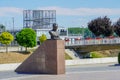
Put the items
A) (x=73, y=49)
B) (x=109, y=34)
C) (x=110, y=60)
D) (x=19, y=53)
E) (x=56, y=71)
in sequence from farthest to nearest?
(x=109, y=34), (x=73, y=49), (x=110, y=60), (x=19, y=53), (x=56, y=71)

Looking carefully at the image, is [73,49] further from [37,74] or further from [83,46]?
[37,74]

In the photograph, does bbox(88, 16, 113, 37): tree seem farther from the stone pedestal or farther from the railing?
the stone pedestal

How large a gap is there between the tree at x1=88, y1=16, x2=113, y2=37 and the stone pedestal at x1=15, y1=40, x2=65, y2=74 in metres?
63.3

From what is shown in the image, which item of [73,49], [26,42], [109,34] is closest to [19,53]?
[26,42]

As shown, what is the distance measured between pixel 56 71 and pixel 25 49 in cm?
3360

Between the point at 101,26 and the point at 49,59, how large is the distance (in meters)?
64.1

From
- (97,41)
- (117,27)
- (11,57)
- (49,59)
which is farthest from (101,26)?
(49,59)

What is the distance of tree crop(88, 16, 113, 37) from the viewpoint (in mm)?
93512

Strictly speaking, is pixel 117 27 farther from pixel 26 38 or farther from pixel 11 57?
pixel 11 57

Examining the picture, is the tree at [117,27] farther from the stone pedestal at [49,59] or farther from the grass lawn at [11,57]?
the stone pedestal at [49,59]

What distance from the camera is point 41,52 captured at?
31.0 metres

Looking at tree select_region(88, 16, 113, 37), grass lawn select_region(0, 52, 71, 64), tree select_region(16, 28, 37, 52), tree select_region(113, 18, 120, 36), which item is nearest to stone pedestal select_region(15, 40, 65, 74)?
grass lawn select_region(0, 52, 71, 64)

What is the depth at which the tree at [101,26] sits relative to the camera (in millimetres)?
93512

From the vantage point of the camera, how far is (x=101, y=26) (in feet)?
307
